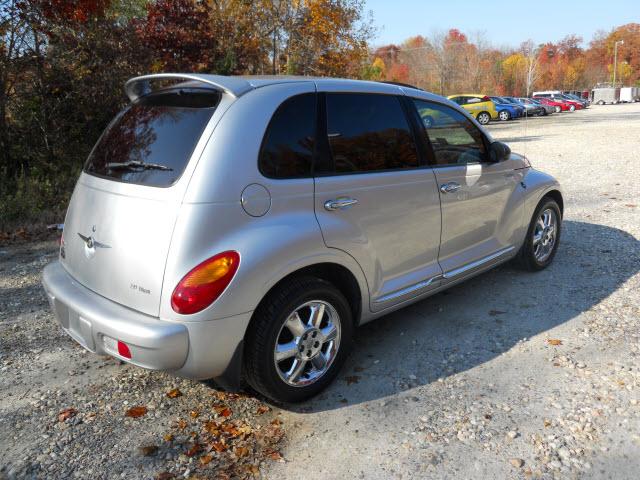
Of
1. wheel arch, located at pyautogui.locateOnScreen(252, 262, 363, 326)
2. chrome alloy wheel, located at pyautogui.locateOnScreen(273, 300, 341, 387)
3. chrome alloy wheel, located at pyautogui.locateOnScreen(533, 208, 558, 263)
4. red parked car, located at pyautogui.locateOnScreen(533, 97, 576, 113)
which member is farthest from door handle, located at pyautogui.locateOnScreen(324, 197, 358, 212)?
red parked car, located at pyautogui.locateOnScreen(533, 97, 576, 113)

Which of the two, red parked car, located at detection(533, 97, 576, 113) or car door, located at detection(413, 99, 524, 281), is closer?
Result: car door, located at detection(413, 99, 524, 281)

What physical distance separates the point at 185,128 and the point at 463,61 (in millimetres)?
54792

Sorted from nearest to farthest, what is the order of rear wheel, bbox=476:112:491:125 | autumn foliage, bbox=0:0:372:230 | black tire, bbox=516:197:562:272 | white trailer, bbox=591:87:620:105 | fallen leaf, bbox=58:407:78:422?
fallen leaf, bbox=58:407:78:422
black tire, bbox=516:197:562:272
autumn foliage, bbox=0:0:372:230
rear wheel, bbox=476:112:491:125
white trailer, bbox=591:87:620:105

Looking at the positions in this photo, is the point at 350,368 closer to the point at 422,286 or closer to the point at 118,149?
the point at 422,286

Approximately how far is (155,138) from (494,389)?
2510mm

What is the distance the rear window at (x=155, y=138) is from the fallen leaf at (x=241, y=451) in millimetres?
1421

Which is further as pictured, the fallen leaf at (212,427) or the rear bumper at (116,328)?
the fallen leaf at (212,427)

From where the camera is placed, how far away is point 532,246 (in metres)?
5.07

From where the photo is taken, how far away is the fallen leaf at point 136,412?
308 centimetres

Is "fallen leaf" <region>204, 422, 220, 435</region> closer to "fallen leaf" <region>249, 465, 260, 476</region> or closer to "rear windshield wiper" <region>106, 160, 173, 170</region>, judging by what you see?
"fallen leaf" <region>249, 465, 260, 476</region>

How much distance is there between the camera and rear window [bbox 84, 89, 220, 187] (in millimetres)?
2805

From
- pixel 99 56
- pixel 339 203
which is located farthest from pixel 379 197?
pixel 99 56

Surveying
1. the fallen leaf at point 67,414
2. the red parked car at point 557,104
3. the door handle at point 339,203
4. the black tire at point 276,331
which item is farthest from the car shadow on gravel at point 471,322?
the red parked car at point 557,104

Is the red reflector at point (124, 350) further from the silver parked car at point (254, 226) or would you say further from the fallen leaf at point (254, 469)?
the fallen leaf at point (254, 469)
